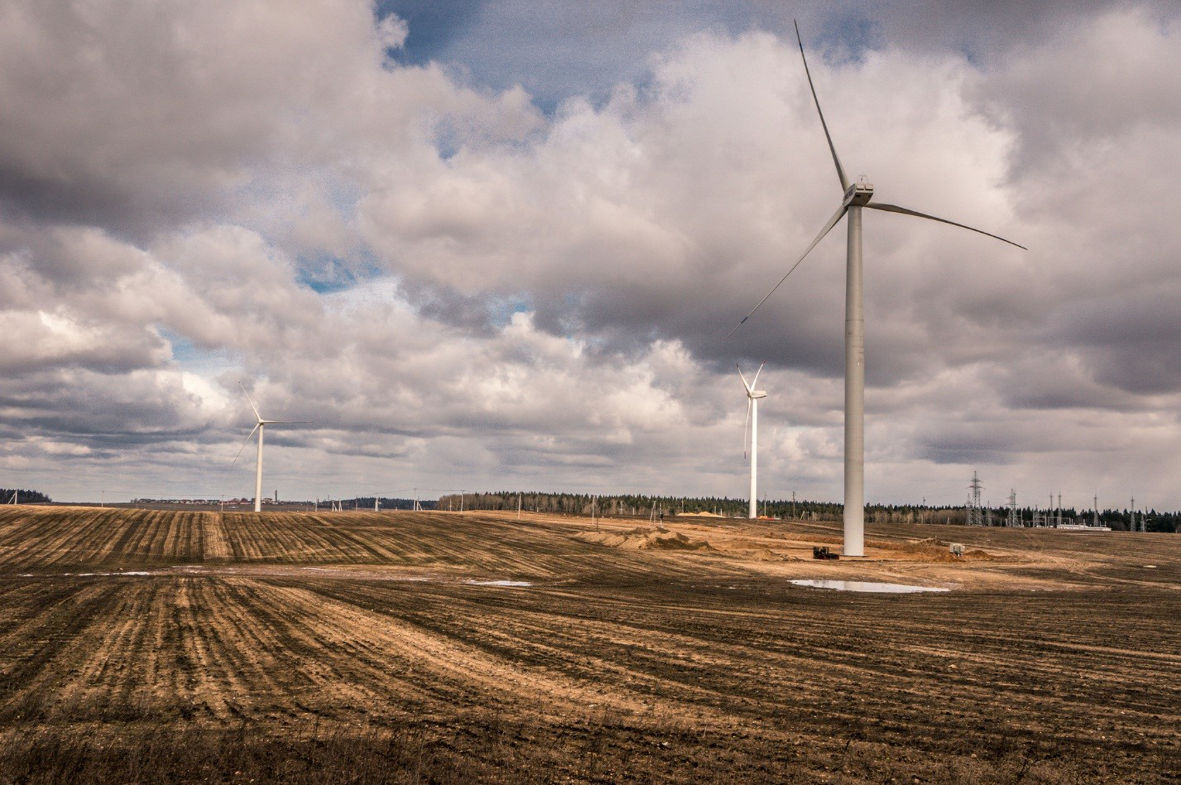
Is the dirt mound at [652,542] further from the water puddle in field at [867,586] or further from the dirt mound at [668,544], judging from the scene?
the water puddle in field at [867,586]

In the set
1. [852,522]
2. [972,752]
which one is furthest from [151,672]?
[852,522]

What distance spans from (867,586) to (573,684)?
107 ft

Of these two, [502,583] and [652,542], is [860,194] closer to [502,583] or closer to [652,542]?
[652,542]

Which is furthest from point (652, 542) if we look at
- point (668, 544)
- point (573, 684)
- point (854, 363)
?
point (573, 684)

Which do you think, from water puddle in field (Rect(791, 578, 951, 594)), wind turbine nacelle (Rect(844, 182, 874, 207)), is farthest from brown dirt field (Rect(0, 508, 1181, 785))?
wind turbine nacelle (Rect(844, 182, 874, 207))

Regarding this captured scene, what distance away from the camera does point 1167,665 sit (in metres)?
19.7

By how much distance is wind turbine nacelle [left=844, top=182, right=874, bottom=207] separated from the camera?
63.8m

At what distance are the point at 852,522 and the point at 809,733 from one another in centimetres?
5544

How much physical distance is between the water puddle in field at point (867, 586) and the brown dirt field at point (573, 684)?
3105 mm

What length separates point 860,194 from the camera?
210 feet

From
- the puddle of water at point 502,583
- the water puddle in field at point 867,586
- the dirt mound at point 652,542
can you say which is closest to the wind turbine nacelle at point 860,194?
the water puddle in field at point 867,586

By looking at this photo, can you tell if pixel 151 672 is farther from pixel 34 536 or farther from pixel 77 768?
pixel 34 536

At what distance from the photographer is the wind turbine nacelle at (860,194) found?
2512 inches

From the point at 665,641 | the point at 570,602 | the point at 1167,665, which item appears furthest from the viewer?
the point at 570,602
